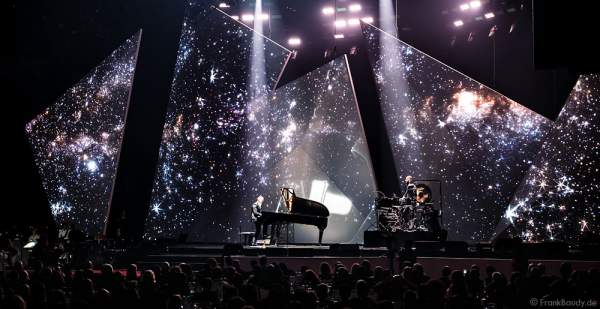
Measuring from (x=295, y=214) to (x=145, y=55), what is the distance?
15.7ft

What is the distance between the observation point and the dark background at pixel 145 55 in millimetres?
12688

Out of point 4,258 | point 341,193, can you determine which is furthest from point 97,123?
point 341,193

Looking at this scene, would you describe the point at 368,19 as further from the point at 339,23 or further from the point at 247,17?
the point at 247,17

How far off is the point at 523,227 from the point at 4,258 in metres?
12.0

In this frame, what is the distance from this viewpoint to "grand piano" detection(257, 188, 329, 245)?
12.8 meters

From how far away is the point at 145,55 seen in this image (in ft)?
42.0

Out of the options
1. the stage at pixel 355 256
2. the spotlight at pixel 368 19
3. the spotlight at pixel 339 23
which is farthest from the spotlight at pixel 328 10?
the stage at pixel 355 256

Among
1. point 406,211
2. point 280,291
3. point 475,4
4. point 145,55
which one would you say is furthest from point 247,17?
point 280,291

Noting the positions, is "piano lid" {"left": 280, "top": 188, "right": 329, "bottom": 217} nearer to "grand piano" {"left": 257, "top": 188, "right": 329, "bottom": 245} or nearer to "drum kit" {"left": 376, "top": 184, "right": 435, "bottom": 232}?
"grand piano" {"left": 257, "top": 188, "right": 329, "bottom": 245}

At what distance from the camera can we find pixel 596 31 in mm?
5629

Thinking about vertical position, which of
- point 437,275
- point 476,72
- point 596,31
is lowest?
point 437,275

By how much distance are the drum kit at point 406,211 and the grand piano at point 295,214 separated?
144cm

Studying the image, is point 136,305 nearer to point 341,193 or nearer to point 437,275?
point 437,275

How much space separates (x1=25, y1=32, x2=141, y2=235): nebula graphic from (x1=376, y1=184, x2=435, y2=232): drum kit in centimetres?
717
